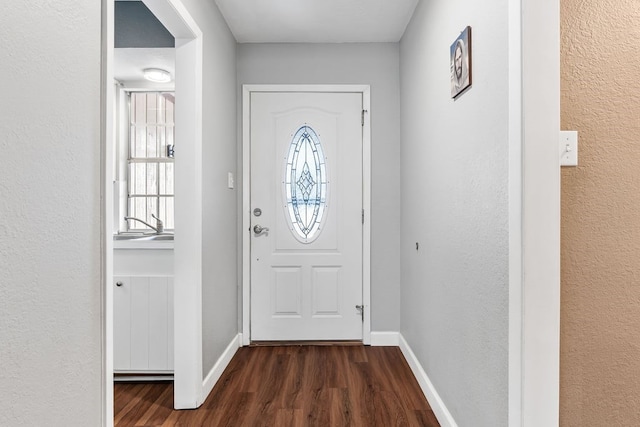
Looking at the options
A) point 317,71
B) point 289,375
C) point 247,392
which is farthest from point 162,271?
point 317,71

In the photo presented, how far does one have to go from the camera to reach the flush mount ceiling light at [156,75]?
2.87 m

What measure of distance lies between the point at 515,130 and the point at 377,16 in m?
1.86

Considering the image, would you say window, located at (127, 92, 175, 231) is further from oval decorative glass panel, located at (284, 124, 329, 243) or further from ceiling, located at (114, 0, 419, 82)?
oval decorative glass panel, located at (284, 124, 329, 243)

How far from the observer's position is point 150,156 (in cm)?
321

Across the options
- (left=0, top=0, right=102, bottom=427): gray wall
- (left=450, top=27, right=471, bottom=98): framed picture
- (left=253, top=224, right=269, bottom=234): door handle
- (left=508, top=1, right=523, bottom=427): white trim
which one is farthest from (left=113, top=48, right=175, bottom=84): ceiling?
(left=508, top=1, right=523, bottom=427): white trim

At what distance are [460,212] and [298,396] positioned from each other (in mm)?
1426

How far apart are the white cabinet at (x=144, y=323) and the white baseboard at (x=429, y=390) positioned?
60.3 inches

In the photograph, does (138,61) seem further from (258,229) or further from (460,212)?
(460,212)

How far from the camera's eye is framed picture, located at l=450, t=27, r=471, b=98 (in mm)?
1630

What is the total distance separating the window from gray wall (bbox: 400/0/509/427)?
1.98 metres

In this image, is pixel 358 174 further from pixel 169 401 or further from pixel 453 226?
pixel 169 401

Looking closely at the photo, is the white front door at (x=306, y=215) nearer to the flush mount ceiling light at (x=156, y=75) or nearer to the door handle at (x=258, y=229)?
the door handle at (x=258, y=229)

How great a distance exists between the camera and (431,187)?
2.24 meters

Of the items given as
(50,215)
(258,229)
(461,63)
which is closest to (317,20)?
(461,63)
